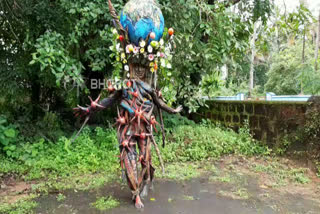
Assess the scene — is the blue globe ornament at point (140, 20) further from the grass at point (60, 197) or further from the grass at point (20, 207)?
the grass at point (20, 207)

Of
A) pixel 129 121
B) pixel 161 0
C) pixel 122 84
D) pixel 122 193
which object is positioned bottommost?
pixel 122 193

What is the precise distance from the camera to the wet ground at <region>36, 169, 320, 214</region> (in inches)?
121

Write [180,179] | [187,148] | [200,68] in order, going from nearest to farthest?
1. [180,179]
2. [187,148]
3. [200,68]

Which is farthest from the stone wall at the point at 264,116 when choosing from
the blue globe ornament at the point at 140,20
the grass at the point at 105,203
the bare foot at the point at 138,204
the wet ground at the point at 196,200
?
the grass at the point at 105,203

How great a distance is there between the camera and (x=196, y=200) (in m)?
3.39

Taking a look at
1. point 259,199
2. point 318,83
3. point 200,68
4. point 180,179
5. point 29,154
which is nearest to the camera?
point 259,199

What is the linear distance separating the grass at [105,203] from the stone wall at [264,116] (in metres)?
3.68

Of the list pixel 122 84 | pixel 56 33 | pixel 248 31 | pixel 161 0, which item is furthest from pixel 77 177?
pixel 248 31

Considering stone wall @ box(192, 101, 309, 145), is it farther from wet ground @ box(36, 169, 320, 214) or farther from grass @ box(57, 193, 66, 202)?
grass @ box(57, 193, 66, 202)

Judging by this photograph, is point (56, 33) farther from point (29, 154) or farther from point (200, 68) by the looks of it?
point (200, 68)

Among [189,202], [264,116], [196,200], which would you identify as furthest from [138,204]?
[264,116]

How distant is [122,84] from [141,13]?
35.1 inches

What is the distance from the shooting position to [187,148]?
567cm

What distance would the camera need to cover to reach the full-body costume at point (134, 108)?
3.16m
